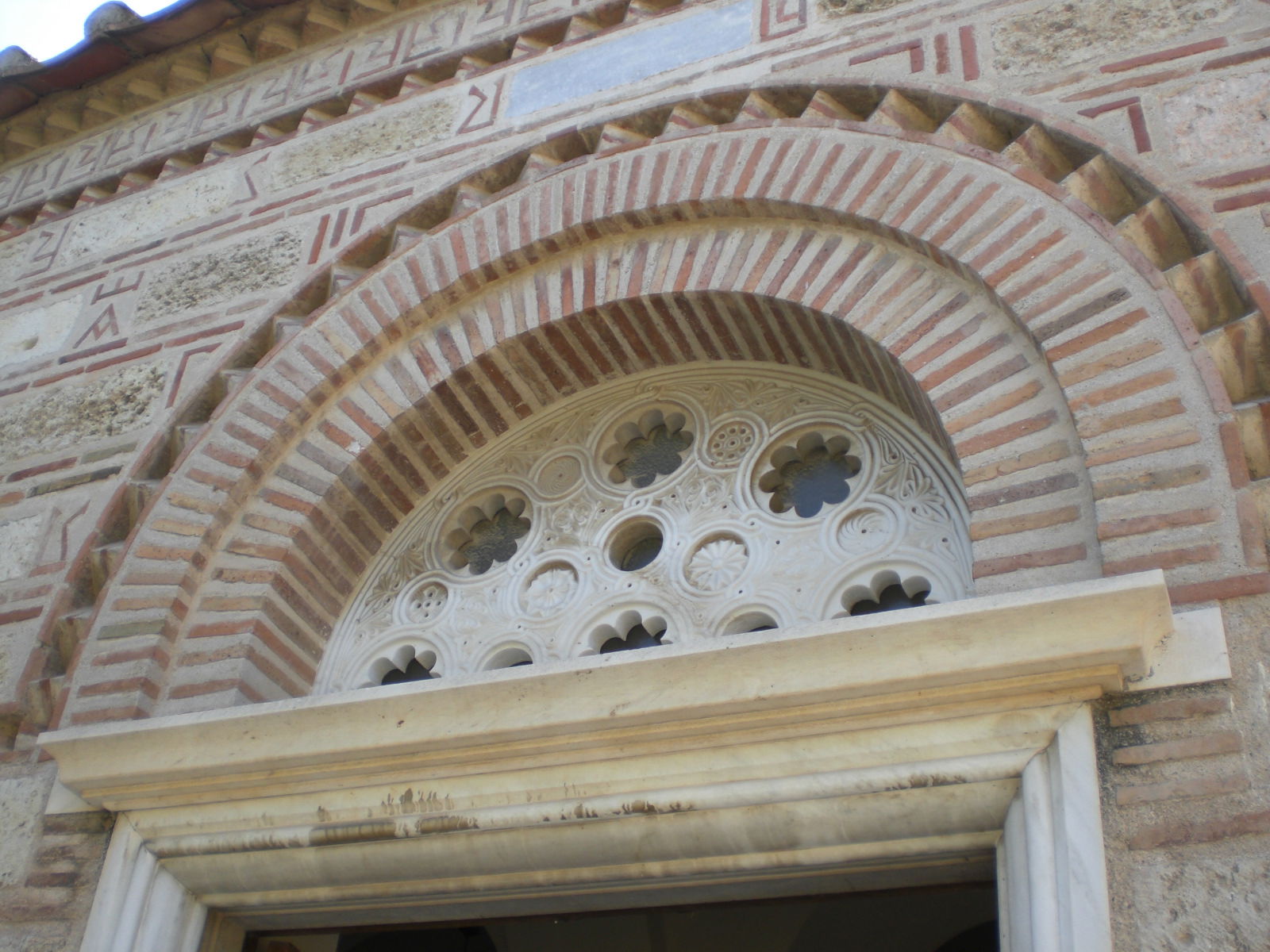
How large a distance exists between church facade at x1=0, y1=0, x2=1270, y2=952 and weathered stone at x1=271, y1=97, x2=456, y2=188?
2 centimetres

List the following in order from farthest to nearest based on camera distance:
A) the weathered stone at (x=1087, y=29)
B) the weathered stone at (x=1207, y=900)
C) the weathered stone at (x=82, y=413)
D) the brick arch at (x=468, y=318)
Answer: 1. the weathered stone at (x=82, y=413)
2. the weathered stone at (x=1087, y=29)
3. the brick arch at (x=468, y=318)
4. the weathered stone at (x=1207, y=900)

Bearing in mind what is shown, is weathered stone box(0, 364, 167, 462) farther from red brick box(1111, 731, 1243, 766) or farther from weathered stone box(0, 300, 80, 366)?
red brick box(1111, 731, 1243, 766)

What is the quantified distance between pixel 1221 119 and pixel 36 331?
3888 millimetres

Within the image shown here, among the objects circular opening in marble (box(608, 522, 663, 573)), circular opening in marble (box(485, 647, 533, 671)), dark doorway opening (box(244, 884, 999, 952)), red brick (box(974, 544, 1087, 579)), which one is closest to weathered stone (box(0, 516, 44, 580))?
circular opening in marble (box(485, 647, 533, 671))

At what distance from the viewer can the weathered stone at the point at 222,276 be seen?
14.3 ft

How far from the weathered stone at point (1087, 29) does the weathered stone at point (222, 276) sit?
2.32m

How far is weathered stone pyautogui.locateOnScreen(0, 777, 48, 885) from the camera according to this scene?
3.23 meters

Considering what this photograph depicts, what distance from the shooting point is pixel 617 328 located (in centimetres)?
385

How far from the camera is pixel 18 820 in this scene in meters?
3.31

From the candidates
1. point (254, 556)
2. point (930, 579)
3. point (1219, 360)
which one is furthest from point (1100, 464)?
point (254, 556)

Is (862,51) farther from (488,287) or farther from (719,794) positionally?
(719,794)

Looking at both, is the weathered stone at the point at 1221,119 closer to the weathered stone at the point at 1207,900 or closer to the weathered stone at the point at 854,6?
the weathered stone at the point at 854,6

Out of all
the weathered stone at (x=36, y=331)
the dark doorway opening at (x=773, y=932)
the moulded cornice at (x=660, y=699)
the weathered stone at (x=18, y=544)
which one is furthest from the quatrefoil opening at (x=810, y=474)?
the weathered stone at (x=36, y=331)

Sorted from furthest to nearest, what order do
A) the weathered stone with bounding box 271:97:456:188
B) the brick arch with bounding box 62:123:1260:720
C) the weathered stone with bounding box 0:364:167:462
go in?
the weathered stone with bounding box 271:97:456:188, the weathered stone with bounding box 0:364:167:462, the brick arch with bounding box 62:123:1260:720
